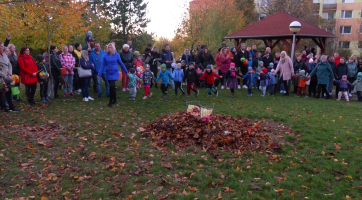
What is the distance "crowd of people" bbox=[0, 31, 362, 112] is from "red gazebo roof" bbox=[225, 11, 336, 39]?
3091mm

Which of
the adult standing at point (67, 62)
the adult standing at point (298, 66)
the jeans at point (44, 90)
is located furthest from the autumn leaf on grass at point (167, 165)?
the adult standing at point (298, 66)

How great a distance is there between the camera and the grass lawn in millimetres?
4852

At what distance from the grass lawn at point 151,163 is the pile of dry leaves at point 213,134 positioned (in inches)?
11.4

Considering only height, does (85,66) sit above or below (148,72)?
above

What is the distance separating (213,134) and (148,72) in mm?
6328

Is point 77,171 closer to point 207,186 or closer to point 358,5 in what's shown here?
point 207,186

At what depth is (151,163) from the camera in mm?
5938

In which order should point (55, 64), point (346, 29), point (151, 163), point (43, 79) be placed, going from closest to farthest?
1. point (151, 163)
2. point (43, 79)
3. point (55, 64)
4. point (346, 29)

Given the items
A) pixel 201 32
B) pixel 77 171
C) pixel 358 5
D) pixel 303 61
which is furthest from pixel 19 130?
pixel 358 5

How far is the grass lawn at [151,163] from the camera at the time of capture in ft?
15.9

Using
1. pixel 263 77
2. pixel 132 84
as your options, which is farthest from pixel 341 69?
pixel 132 84

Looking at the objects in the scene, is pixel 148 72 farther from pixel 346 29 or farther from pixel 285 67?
pixel 346 29

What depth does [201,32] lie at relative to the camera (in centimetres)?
2645

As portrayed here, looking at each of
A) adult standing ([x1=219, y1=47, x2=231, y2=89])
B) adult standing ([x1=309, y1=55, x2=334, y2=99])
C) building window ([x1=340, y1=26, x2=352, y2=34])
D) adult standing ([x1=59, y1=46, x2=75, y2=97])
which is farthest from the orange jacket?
building window ([x1=340, y1=26, x2=352, y2=34])
